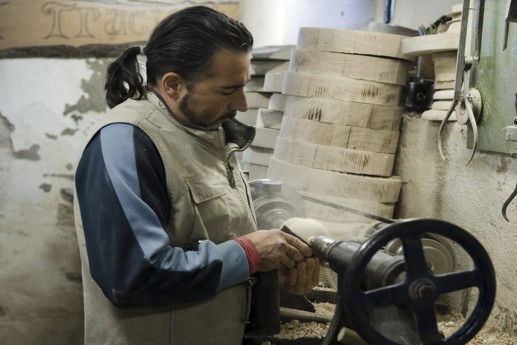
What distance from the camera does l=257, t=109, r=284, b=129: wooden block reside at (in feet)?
13.5

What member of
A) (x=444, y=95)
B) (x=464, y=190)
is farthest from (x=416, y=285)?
(x=444, y=95)

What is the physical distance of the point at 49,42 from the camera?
139 inches

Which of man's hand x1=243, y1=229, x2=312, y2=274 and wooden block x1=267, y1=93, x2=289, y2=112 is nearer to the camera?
man's hand x1=243, y1=229, x2=312, y2=274

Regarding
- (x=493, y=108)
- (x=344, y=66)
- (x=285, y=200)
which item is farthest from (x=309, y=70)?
(x=493, y=108)

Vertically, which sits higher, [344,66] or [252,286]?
[344,66]

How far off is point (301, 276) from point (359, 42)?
1822 millimetres

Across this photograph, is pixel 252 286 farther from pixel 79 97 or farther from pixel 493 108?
pixel 79 97

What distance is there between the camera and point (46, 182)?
3613 mm

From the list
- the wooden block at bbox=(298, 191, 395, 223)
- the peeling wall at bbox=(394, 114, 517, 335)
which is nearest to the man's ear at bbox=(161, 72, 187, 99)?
the peeling wall at bbox=(394, 114, 517, 335)

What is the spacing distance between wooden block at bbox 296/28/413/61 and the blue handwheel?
84.9 inches

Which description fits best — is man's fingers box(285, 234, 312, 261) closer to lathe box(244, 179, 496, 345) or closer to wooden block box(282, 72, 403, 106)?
lathe box(244, 179, 496, 345)

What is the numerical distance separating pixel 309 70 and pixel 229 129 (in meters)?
1.50

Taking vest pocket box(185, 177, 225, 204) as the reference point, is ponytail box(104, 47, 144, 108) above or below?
above

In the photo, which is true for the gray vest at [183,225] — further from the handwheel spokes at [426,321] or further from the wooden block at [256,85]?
the wooden block at [256,85]
